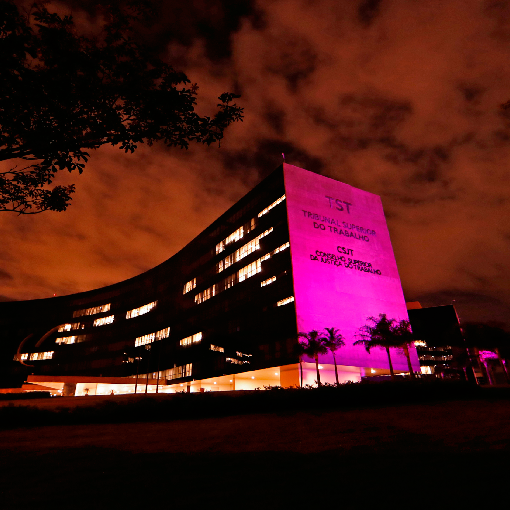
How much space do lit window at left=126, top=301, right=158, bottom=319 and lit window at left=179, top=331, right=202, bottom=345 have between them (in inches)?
964

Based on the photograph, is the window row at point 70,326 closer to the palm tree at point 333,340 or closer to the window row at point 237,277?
the window row at point 237,277

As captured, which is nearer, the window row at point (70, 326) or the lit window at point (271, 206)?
the lit window at point (271, 206)

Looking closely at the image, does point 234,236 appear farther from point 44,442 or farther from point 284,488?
point 284,488

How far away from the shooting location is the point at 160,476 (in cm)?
955

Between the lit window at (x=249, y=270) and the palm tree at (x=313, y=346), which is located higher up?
the lit window at (x=249, y=270)

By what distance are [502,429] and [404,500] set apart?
36.9 ft

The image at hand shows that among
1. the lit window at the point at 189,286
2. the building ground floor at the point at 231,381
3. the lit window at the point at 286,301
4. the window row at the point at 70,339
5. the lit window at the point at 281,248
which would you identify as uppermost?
the lit window at the point at 189,286

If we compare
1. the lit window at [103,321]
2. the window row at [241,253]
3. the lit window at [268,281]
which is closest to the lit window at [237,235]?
the window row at [241,253]

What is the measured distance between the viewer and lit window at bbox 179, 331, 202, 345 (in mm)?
84438

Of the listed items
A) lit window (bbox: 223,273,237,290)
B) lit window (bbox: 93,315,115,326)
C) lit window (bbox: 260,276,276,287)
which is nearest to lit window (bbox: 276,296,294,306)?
lit window (bbox: 260,276,276,287)

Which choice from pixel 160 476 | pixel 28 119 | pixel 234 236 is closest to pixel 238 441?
pixel 160 476

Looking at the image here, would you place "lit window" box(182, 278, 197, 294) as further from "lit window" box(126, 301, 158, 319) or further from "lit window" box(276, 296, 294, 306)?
"lit window" box(276, 296, 294, 306)

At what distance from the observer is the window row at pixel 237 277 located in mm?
70312

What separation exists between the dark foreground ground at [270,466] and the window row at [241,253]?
184 ft
